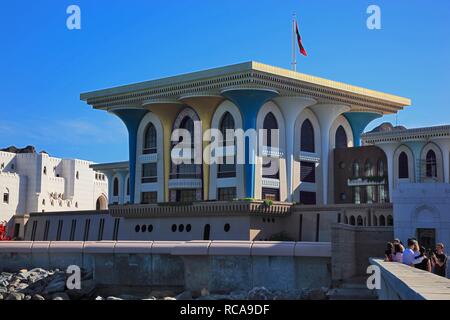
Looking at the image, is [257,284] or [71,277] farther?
[71,277]

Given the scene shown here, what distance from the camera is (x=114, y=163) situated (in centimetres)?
7850

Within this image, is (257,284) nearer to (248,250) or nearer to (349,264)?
(248,250)

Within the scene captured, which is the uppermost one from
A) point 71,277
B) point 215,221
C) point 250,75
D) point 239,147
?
point 250,75

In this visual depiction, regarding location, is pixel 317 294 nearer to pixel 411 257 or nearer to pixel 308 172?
pixel 411 257

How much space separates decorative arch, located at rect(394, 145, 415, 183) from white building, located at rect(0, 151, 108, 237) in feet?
134

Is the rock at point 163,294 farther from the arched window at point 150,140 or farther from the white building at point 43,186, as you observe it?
the white building at point 43,186

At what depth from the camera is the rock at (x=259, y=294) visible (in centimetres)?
3048

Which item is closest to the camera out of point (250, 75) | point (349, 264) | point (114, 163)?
point (349, 264)

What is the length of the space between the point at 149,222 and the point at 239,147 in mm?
10492

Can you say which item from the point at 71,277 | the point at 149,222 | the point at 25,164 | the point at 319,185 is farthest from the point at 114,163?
the point at 71,277

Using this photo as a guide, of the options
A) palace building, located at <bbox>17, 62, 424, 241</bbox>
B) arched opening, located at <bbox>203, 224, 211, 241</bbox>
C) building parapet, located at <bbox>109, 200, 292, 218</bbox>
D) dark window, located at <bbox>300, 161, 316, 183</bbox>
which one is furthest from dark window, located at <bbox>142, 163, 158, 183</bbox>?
dark window, located at <bbox>300, 161, 316, 183</bbox>

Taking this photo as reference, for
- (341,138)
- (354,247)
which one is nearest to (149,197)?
(341,138)

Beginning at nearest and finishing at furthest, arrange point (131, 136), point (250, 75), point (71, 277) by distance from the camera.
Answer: point (71, 277) → point (250, 75) → point (131, 136)

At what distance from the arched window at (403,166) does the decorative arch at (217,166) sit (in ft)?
39.7
